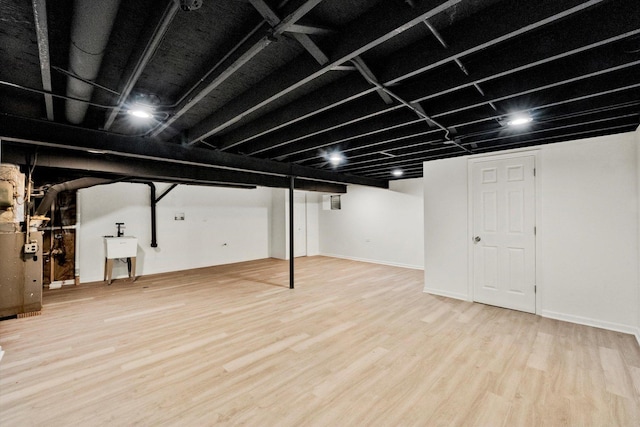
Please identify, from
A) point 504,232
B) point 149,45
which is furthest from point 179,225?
point 504,232

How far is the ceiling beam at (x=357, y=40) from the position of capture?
4.64ft

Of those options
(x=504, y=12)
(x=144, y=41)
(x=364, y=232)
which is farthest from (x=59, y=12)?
(x=364, y=232)

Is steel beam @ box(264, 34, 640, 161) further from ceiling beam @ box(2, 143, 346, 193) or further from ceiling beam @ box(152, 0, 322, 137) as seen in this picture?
ceiling beam @ box(2, 143, 346, 193)

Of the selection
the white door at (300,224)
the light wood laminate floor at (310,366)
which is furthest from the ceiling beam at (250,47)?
the white door at (300,224)

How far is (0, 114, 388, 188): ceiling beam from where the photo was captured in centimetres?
265

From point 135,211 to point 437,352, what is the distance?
6.57m

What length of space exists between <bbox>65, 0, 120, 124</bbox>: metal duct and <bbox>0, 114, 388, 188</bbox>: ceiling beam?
110cm

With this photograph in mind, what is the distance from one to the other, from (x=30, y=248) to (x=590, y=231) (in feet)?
23.2

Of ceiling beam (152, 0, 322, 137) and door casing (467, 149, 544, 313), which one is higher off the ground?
ceiling beam (152, 0, 322, 137)

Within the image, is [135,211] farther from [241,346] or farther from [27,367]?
[241,346]

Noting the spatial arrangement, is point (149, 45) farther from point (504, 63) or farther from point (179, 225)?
point (179, 225)

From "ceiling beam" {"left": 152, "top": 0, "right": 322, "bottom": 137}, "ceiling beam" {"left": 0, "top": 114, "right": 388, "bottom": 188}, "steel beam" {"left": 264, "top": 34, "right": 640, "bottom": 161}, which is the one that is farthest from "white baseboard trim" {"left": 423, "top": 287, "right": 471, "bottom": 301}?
"ceiling beam" {"left": 152, "top": 0, "right": 322, "bottom": 137}

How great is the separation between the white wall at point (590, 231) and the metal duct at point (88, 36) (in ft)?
15.2

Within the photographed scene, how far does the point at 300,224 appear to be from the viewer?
353 inches
